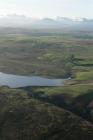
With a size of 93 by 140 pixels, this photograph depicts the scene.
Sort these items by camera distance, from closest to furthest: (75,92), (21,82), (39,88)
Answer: (75,92) → (39,88) → (21,82)

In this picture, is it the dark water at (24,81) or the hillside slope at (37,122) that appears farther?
the dark water at (24,81)

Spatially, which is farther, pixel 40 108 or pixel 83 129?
pixel 40 108

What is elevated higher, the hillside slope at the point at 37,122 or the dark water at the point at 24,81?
the hillside slope at the point at 37,122

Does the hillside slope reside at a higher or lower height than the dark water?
higher

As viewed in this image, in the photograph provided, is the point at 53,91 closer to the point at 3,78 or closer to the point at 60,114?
the point at 60,114

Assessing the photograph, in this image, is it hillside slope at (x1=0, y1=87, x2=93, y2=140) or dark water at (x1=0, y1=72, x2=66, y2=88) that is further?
dark water at (x1=0, y1=72, x2=66, y2=88)

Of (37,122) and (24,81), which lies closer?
(37,122)

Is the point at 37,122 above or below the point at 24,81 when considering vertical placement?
above

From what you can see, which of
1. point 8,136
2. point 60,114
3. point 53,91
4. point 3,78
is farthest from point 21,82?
point 8,136
